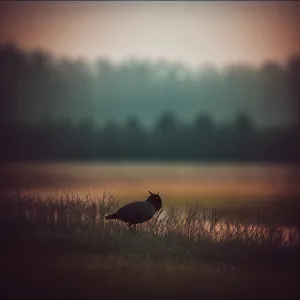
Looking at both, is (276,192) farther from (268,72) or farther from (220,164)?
(268,72)

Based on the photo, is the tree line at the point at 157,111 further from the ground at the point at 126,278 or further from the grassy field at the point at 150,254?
the ground at the point at 126,278

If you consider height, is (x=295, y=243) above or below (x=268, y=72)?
below

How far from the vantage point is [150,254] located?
5.50ft

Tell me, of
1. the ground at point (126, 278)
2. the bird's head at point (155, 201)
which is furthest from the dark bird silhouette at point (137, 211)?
the ground at point (126, 278)

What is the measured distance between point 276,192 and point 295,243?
0.16m

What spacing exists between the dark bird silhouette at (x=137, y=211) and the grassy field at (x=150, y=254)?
2 cm

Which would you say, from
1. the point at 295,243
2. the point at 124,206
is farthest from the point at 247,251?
the point at 124,206

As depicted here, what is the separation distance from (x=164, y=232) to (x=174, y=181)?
0.52 feet

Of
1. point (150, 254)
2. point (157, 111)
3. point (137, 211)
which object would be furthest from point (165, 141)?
point (150, 254)

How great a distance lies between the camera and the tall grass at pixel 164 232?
1684mm

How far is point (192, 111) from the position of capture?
178 cm

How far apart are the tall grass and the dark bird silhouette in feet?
0.06

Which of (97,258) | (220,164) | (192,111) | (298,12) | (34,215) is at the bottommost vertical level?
(97,258)

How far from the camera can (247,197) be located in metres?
1.74
